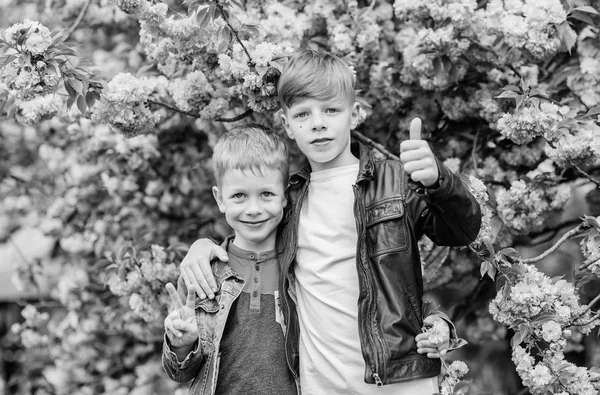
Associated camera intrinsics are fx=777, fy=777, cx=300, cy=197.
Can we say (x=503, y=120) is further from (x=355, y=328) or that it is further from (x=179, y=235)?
(x=179, y=235)

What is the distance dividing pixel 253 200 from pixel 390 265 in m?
0.51

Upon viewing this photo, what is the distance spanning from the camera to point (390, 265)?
2.47 m

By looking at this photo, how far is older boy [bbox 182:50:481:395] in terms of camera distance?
242 centimetres

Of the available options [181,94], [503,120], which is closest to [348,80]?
[503,120]

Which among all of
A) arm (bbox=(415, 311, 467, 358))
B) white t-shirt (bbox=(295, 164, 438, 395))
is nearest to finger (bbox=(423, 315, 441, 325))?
arm (bbox=(415, 311, 467, 358))

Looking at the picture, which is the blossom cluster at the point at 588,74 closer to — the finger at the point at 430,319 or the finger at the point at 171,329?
the finger at the point at 430,319

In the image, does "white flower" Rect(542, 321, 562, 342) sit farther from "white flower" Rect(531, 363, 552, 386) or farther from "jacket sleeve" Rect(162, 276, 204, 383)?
"jacket sleeve" Rect(162, 276, 204, 383)

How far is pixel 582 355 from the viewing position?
4715 mm

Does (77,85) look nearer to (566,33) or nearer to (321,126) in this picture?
(321,126)

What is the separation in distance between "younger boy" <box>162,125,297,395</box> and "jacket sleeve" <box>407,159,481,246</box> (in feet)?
1.60

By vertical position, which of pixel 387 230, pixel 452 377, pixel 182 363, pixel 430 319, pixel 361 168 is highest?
pixel 361 168

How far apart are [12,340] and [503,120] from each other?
501 centimetres

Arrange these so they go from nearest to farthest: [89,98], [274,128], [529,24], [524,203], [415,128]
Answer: [415,128]
[89,98]
[529,24]
[524,203]
[274,128]

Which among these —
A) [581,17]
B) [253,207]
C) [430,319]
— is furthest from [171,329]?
[581,17]
